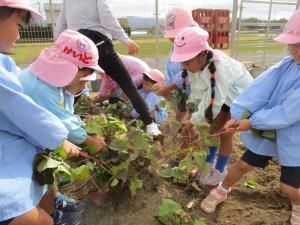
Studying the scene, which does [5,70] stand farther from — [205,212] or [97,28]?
[97,28]

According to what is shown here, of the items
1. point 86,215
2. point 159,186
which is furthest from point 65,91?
point 159,186

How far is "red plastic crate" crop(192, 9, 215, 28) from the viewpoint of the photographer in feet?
32.5

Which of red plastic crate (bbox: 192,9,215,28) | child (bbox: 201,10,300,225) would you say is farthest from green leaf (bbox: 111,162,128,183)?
red plastic crate (bbox: 192,9,215,28)

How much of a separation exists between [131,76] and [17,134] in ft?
8.69

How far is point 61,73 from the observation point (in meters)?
1.76

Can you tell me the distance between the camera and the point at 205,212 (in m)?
2.28

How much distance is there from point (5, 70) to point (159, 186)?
1367 millimetres

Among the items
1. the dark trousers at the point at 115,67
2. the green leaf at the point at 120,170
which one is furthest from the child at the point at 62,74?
the dark trousers at the point at 115,67

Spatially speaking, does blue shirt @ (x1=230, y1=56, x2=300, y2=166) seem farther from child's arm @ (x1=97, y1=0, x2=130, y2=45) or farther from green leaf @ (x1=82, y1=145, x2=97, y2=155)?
child's arm @ (x1=97, y1=0, x2=130, y2=45)

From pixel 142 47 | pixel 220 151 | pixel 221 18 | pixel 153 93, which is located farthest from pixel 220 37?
pixel 220 151

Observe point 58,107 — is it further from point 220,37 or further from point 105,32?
point 220,37

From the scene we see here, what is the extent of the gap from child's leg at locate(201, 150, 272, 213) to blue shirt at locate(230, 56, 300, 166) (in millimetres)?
68

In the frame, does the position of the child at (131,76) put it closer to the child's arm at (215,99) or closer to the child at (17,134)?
the child's arm at (215,99)

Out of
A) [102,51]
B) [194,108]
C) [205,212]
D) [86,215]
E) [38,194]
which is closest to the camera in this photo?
[38,194]
